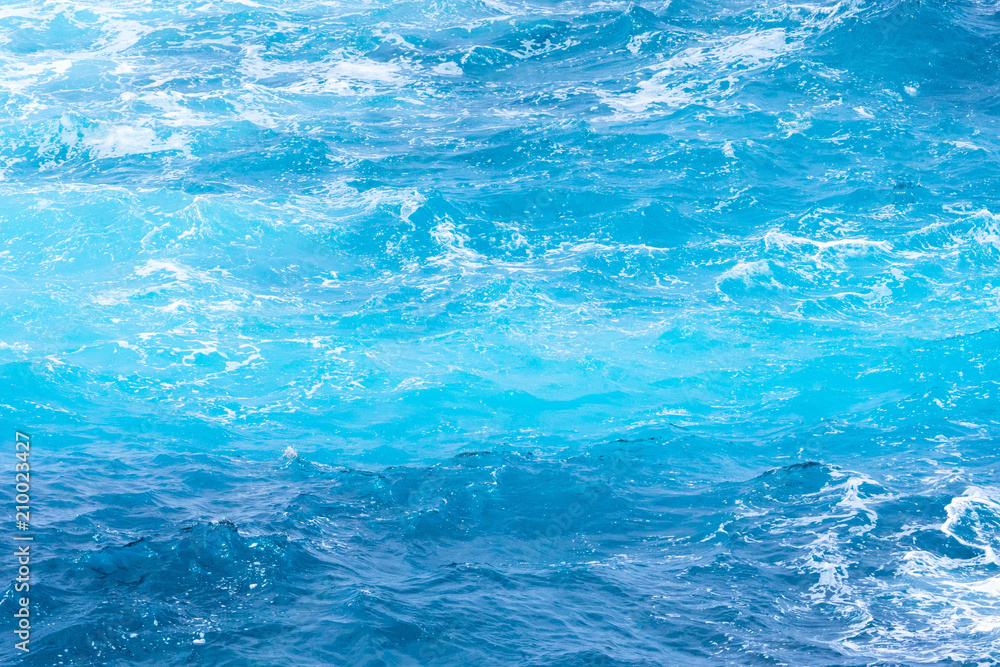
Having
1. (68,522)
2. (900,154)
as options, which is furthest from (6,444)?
(900,154)

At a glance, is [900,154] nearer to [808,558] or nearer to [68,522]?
[808,558]

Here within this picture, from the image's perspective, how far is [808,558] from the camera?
60.4 ft

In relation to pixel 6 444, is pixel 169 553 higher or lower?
lower

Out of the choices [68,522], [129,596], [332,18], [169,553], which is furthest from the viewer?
[332,18]

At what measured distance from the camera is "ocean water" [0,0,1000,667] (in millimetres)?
16859

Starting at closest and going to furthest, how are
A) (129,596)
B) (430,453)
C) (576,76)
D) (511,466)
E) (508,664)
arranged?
(508,664) < (129,596) < (511,466) < (430,453) < (576,76)

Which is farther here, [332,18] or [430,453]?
[332,18]

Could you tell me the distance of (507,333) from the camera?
99.1 ft

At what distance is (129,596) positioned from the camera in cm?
1628

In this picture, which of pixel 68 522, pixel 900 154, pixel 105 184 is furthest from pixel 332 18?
pixel 68 522

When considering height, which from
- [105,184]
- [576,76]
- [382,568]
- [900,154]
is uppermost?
[576,76]

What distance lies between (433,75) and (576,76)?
7781mm

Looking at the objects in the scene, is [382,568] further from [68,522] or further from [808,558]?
[808,558]

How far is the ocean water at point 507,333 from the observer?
55.3 feet
